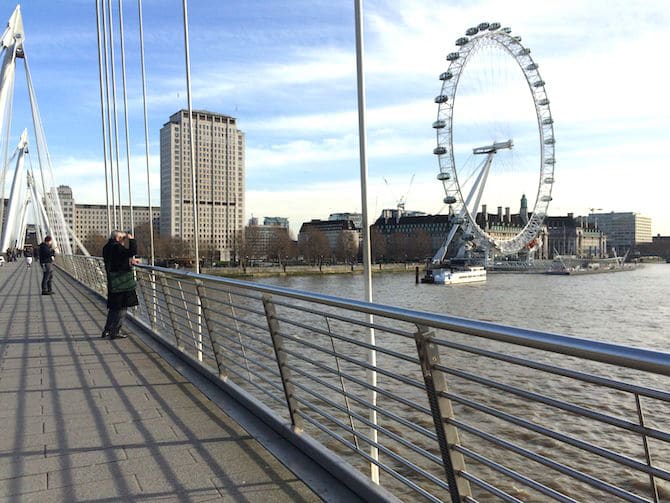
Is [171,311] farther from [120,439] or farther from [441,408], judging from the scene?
[441,408]

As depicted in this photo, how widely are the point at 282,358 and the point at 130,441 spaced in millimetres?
1083

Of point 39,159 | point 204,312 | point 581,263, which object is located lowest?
point 581,263

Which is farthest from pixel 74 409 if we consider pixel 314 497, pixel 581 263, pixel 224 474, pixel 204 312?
pixel 581 263

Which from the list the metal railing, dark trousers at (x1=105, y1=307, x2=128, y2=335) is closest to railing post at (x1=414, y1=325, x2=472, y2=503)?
the metal railing

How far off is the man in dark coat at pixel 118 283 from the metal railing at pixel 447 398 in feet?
1.06

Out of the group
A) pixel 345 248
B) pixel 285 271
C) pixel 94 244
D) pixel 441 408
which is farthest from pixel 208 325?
pixel 94 244

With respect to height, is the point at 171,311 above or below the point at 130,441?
above

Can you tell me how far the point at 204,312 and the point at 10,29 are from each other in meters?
21.1

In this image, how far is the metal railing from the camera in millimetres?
1828

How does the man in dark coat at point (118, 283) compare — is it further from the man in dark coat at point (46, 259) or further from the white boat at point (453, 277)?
the white boat at point (453, 277)

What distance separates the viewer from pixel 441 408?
231 centimetres

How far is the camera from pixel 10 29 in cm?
2122

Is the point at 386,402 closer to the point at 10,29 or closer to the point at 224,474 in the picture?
the point at 224,474

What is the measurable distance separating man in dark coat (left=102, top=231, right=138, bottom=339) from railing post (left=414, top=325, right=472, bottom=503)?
6241mm
